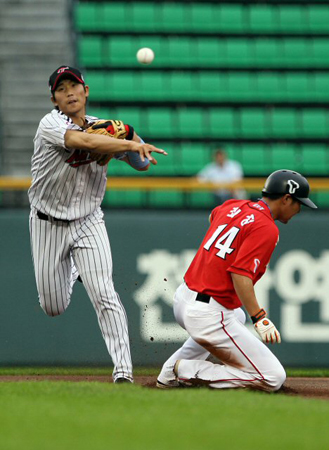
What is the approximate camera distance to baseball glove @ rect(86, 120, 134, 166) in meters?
5.07

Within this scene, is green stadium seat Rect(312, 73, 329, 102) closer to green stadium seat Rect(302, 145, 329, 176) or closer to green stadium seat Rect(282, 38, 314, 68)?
green stadium seat Rect(282, 38, 314, 68)

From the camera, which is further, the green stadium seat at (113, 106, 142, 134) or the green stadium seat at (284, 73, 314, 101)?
the green stadium seat at (284, 73, 314, 101)

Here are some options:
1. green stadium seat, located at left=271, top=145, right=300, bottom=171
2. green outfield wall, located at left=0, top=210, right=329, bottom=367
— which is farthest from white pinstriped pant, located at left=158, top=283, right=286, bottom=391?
green stadium seat, located at left=271, top=145, right=300, bottom=171

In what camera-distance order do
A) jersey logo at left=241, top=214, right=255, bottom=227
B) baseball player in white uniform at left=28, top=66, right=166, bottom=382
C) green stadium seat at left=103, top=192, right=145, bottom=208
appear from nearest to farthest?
jersey logo at left=241, top=214, right=255, bottom=227, baseball player in white uniform at left=28, top=66, right=166, bottom=382, green stadium seat at left=103, top=192, right=145, bottom=208

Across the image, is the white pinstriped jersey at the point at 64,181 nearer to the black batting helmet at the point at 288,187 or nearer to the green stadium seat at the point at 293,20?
the black batting helmet at the point at 288,187

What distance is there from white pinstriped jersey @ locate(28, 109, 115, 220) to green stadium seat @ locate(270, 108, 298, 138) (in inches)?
266

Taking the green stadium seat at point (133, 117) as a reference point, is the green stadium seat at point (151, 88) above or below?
above

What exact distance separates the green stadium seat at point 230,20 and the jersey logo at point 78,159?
762 centimetres

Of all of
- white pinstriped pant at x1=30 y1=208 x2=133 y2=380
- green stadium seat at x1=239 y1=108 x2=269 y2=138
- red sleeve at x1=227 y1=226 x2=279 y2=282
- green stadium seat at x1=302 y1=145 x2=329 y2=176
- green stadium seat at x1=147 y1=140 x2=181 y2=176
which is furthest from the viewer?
green stadium seat at x1=239 y1=108 x2=269 y2=138

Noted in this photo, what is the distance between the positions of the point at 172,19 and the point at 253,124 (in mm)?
1958

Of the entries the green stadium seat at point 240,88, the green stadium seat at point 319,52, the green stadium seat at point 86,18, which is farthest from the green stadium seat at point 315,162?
the green stadium seat at point 86,18

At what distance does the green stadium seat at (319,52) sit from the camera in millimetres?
12336

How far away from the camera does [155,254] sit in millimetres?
7324

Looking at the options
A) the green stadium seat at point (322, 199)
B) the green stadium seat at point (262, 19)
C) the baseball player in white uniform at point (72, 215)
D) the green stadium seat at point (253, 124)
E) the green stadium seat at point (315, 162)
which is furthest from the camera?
the green stadium seat at point (262, 19)
